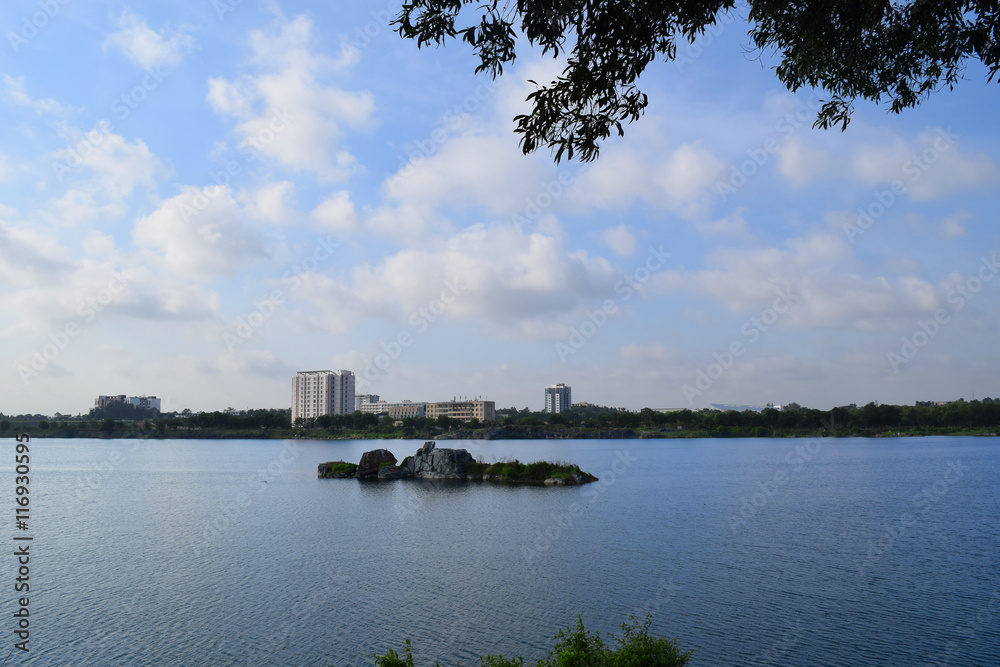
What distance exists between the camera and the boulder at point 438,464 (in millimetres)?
81688

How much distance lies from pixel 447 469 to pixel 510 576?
171ft

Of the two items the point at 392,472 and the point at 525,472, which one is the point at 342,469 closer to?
the point at 392,472

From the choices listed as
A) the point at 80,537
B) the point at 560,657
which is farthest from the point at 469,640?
the point at 80,537

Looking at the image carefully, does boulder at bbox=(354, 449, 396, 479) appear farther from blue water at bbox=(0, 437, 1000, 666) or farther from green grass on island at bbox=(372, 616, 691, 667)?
green grass on island at bbox=(372, 616, 691, 667)

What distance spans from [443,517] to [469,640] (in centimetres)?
2875

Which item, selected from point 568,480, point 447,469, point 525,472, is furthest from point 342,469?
point 568,480

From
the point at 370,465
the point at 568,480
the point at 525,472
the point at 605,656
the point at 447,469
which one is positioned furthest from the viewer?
the point at 370,465

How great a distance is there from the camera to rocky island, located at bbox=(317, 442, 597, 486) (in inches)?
2972

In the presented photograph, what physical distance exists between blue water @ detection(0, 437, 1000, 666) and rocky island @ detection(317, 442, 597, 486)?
44.5ft

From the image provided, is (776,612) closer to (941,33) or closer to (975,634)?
(975,634)

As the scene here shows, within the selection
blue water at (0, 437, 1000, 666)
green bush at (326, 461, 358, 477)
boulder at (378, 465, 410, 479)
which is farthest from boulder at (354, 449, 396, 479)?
blue water at (0, 437, 1000, 666)

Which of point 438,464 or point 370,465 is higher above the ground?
point 438,464

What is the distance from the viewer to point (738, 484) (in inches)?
2726

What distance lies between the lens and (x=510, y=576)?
1209 inches
